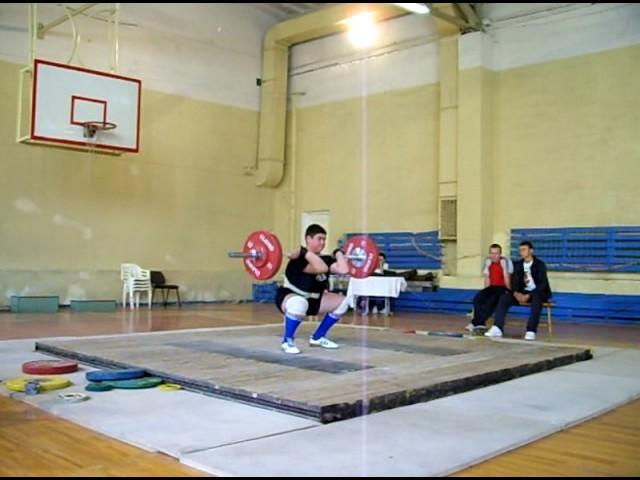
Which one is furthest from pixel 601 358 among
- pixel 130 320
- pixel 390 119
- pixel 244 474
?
pixel 390 119

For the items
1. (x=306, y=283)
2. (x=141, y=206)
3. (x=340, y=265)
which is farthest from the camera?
(x=141, y=206)

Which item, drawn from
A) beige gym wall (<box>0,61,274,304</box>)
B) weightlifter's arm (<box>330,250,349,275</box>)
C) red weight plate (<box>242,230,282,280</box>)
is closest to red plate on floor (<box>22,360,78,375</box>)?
red weight plate (<box>242,230,282,280</box>)

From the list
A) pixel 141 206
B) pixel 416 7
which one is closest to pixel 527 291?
A: pixel 416 7

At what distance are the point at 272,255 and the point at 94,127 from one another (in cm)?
505

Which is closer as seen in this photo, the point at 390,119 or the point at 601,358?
the point at 601,358

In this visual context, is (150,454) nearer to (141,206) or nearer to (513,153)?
(513,153)

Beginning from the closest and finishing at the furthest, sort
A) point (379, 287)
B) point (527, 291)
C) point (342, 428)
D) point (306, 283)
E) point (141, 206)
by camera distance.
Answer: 1. point (342, 428)
2. point (306, 283)
3. point (527, 291)
4. point (379, 287)
5. point (141, 206)

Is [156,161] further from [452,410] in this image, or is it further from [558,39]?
[452,410]

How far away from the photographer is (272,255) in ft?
16.4

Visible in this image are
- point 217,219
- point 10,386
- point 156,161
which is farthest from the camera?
point 217,219

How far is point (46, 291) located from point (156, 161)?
285 cm

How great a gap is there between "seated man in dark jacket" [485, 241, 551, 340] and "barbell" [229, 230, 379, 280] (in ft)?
6.99

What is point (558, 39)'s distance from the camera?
→ 969 centimetres

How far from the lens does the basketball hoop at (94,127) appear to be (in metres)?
8.88
